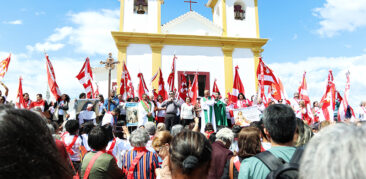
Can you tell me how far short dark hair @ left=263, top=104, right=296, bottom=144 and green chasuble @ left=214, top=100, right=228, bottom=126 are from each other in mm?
8224

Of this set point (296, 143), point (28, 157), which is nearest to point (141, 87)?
point (296, 143)

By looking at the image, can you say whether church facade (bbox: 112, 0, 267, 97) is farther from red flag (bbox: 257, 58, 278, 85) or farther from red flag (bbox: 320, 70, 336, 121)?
red flag (bbox: 320, 70, 336, 121)

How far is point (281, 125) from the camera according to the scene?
2445 millimetres

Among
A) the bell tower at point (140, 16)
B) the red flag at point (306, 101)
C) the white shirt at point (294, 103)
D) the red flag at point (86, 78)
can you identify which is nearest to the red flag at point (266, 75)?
the white shirt at point (294, 103)

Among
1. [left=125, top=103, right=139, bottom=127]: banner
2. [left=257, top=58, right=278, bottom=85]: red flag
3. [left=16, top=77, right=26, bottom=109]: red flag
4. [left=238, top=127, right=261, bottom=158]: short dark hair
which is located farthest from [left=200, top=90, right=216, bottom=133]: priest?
[left=238, top=127, right=261, bottom=158]: short dark hair

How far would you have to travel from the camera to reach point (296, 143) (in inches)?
125

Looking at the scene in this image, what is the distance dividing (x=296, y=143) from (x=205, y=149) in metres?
1.67

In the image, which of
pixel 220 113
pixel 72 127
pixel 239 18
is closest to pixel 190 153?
pixel 72 127

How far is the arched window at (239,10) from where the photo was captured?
21547 mm

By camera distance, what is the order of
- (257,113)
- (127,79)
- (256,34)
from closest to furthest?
1. (257,113)
2. (127,79)
3. (256,34)

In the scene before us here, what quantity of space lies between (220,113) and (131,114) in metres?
3.47

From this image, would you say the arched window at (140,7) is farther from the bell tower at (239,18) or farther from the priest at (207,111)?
the priest at (207,111)

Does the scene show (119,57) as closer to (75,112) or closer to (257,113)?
(75,112)

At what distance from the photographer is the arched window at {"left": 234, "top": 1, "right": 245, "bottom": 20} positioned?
2155 cm
